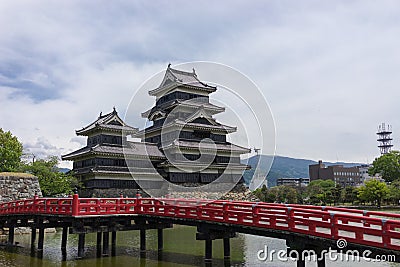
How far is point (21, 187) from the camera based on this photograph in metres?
29.6

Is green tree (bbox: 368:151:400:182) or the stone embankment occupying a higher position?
green tree (bbox: 368:151:400:182)

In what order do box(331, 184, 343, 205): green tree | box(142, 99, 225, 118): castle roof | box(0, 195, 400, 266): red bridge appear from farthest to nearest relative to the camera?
1. box(331, 184, 343, 205): green tree
2. box(142, 99, 225, 118): castle roof
3. box(0, 195, 400, 266): red bridge

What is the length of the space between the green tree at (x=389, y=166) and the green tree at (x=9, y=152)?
71187 mm

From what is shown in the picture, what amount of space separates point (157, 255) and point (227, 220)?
5961mm

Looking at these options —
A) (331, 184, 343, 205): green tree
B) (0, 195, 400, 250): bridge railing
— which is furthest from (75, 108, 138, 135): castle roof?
(331, 184, 343, 205): green tree

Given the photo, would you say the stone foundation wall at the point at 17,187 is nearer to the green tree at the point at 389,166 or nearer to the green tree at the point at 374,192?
the green tree at the point at 374,192

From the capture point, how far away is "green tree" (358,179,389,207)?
2357 inches

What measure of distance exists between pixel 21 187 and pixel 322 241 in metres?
25.2

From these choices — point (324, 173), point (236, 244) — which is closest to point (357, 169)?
point (324, 173)

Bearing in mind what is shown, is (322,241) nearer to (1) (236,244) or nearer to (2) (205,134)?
(1) (236,244)

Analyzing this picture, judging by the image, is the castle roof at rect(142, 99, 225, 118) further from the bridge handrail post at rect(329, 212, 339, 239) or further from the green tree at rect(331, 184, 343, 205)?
the bridge handrail post at rect(329, 212, 339, 239)

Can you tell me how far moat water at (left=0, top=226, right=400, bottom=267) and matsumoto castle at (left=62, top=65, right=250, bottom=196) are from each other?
44.0ft

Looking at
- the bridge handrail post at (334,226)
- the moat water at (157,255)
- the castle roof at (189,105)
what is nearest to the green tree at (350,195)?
the castle roof at (189,105)

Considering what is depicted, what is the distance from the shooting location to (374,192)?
59875 mm
